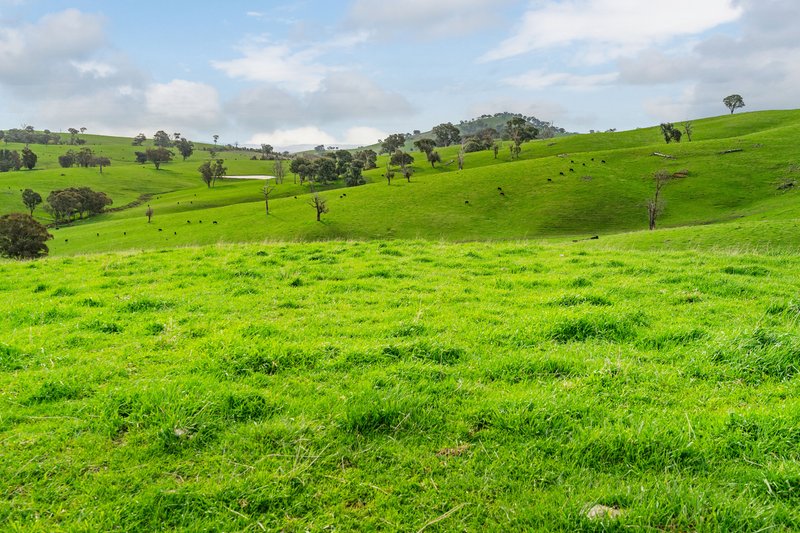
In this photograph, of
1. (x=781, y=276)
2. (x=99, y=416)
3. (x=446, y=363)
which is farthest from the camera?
(x=781, y=276)

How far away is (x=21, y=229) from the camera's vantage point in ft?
230

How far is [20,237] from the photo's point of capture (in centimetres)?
7000

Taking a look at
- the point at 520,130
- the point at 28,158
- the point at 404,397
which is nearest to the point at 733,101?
the point at 520,130

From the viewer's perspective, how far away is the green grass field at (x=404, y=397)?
404 centimetres

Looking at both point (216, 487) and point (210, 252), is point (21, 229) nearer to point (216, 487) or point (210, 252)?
point (210, 252)

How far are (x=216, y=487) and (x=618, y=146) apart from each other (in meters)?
150

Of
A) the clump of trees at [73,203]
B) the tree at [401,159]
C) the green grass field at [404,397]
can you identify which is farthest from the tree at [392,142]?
the green grass field at [404,397]

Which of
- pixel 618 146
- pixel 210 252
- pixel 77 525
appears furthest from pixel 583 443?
pixel 618 146

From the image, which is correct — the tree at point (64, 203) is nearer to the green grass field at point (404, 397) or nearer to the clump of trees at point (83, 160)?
the clump of trees at point (83, 160)

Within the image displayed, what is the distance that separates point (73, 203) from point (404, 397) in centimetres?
14131

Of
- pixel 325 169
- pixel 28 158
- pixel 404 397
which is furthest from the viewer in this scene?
pixel 28 158

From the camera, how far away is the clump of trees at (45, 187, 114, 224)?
4493 inches

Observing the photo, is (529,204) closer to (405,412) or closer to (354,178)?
(354,178)

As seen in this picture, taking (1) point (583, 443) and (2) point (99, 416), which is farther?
(2) point (99, 416)
